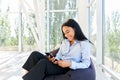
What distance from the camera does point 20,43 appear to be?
11055mm

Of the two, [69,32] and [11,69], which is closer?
[69,32]

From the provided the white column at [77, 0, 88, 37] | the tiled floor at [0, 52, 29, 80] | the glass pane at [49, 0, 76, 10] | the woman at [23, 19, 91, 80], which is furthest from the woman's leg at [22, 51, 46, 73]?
the glass pane at [49, 0, 76, 10]

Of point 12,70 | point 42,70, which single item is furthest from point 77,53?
point 12,70

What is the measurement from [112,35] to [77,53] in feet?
3.92

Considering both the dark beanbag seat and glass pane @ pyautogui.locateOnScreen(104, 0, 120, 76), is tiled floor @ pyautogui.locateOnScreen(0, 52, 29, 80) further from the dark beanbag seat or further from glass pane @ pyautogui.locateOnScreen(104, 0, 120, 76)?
the dark beanbag seat

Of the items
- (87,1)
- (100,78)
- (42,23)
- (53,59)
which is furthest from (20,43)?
(53,59)

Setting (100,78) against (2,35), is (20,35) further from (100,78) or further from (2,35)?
(100,78)

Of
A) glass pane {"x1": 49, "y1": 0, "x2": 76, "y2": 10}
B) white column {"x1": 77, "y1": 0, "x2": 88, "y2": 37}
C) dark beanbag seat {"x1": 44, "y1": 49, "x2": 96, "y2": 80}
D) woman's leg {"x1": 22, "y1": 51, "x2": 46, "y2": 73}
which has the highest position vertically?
glass pane {"x1": 49, "y1": 0, "x2": 76, "y2": 10}

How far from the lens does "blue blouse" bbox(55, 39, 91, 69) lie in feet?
10.1

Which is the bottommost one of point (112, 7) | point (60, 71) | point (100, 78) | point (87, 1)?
point (100, 78)

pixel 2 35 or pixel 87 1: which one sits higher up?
pixel 87 1

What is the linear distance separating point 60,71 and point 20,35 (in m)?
7.94

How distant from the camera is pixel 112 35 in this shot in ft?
13.8

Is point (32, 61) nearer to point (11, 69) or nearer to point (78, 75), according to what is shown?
point (78, 75)
